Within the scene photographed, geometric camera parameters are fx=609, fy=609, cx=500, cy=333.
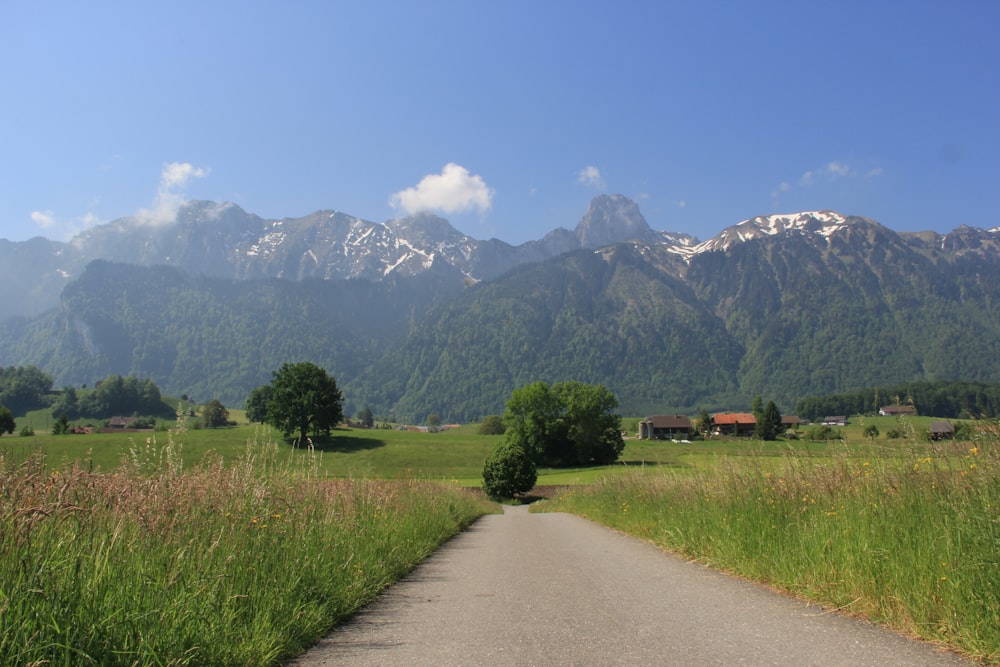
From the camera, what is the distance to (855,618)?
5.52 metres

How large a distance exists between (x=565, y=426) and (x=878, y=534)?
8226 centimetres

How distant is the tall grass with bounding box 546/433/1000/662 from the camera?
184 inches

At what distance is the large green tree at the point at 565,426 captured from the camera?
3408 inches

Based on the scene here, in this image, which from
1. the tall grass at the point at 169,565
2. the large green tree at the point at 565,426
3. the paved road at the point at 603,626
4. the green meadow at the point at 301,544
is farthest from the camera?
the large green tree at the point at 565,426

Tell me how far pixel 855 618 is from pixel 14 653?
6.25 m

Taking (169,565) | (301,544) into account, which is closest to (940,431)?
(301,544)

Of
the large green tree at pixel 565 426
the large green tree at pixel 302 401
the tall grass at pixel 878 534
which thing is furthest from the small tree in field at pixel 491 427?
the tall grass at pixel 878 534

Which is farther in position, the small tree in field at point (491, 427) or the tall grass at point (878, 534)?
the small tree in field at point (491, 427)

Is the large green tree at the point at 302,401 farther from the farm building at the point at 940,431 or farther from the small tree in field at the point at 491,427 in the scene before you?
the farm building at the point at 940,431

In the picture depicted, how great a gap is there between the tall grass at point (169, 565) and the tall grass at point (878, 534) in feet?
16.2

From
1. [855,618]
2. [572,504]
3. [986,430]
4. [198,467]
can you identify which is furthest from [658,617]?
[572,504]

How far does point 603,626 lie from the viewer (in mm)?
5391

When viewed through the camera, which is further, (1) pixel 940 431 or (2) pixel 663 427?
(2) pixel 663 427

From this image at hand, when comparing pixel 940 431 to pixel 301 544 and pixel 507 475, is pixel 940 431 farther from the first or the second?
pixel 507 475
